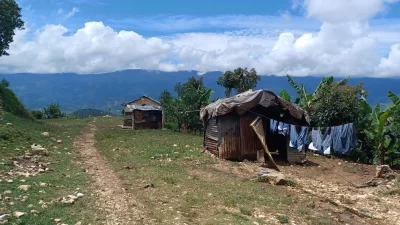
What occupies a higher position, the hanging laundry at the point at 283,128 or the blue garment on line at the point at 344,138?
the hanging laundry at the point at 283,128

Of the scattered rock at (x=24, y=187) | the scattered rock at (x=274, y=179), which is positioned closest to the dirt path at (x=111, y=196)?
the scattered rock at (x=24, y=187)

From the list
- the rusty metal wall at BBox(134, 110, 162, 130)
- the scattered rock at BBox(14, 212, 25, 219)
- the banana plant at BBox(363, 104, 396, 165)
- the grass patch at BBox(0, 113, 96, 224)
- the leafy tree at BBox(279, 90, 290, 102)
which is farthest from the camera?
the rusty metal wall at BBox(134, 110, 162, 130)

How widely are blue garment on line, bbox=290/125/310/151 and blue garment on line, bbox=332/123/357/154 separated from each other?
1.47m

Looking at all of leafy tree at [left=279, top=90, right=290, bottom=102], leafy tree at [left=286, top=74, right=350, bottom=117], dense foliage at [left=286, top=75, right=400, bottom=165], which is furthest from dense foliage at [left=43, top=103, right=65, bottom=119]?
leafy tree at [left=286, top=74, right=350, bottom=117]

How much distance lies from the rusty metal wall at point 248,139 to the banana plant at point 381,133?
5.91 meters

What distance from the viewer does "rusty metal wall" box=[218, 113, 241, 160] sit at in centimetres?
1680

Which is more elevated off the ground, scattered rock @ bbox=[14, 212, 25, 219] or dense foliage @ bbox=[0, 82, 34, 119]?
dense foliage @ bbox=[0, 82, 34, 119]

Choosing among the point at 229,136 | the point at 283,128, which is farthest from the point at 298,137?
the point at 229,136

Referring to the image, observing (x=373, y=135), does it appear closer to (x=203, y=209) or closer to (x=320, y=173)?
A: (x=320, y=173)

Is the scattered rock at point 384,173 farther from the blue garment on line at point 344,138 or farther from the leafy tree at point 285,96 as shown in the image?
the leafy tree at point 285,96

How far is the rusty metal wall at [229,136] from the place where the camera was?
55.1 feet

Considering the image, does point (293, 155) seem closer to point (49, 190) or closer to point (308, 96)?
point (308, 96)

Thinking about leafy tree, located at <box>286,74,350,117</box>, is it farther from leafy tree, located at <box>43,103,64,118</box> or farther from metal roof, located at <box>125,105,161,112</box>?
leafy tree, located at <box>43,103,64,118</box>

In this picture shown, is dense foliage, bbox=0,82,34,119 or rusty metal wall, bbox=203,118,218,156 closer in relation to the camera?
rusty metal wall, bbox=203,118,218,156
